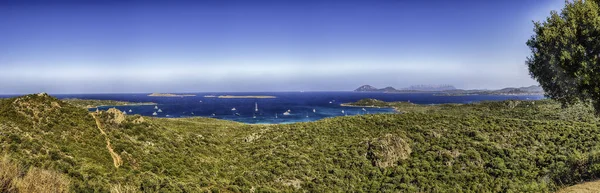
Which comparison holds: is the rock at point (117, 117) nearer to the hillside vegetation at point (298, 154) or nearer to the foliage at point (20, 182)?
the hillside vegetation at point (298, 154)

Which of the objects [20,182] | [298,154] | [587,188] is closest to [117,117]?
[298,154]

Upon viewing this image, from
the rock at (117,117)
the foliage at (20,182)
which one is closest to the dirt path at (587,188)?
the foliage at (20,182)

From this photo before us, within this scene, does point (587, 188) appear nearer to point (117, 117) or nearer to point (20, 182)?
point (20, 182)

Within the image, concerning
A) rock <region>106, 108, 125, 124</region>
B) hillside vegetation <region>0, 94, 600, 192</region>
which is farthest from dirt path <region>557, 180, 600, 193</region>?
rock <region>106, 108, 125, 124</region>

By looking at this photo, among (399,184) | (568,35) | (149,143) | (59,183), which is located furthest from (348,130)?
(59,183)

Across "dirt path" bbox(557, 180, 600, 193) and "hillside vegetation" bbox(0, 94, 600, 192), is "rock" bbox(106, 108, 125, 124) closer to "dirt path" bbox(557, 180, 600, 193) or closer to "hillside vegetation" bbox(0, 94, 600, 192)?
"hillside vegetation" bbox(0, 94, 600, 192)

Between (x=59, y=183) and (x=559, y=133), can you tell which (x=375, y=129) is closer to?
(x=559, y=133)
